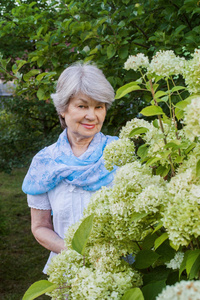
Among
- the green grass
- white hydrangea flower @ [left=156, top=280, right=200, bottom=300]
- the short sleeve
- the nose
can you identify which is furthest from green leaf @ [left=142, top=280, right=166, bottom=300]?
the green grass

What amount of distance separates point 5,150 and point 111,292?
18.0ft

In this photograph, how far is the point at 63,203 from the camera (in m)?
2.29

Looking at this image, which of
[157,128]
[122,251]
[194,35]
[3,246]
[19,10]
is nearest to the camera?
[122,251]

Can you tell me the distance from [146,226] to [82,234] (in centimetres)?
17

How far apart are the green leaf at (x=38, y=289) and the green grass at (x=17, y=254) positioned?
14.5 ft

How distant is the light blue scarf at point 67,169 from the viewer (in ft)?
7.52

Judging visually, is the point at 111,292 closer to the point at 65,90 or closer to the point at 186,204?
the point at 186,204

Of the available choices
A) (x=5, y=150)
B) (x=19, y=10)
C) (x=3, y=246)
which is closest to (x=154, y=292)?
(x=19, y=10)

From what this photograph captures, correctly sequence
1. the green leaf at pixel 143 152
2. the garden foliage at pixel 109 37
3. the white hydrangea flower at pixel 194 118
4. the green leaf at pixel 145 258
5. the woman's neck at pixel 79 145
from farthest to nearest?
the garden foliage at pixel 109 37 < the woman's neck at pixel 79 145 < the green leaf at pixel 143 152 < the green leaf at pixel 145 258 < the white hydrangea flower at pixel 194 118

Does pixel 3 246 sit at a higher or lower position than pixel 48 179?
lower

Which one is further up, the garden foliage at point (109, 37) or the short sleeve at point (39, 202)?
the garden foliage at point (109, 37)

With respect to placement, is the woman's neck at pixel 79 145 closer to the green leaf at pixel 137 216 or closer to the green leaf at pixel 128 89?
the green leaf at pixel 128 89

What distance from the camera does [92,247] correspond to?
3.14 ft

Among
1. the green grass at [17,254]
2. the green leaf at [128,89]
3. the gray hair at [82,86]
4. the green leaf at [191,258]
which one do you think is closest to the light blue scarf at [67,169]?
the gray hair at [82,86]
